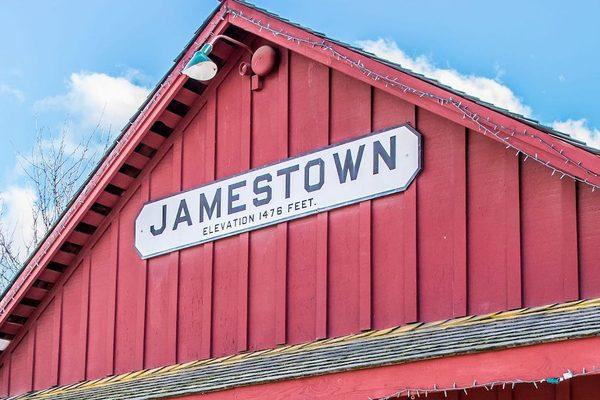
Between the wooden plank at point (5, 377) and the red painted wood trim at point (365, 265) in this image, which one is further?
the wooden plank at point (5, 377)

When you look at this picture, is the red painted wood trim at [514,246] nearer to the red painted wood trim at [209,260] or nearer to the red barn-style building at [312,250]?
the red barn-style building at [312,250]

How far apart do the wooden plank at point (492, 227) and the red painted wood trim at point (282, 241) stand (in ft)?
8.80

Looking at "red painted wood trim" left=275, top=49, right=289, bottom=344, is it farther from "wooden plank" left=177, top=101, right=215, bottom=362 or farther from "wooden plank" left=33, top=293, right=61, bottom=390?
"wooden plank" left=33, top=293, right=61, bottom=390

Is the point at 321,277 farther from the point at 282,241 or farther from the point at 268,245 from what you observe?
the point at 268,245

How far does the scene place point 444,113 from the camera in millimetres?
12312

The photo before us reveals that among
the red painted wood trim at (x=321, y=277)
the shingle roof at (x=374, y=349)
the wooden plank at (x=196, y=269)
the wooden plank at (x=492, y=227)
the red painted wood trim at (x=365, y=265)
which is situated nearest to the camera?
the shingle roof at (x=374, y=349)

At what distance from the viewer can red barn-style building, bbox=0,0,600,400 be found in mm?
10719

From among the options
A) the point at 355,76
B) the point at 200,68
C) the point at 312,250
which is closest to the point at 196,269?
the point at 312,250

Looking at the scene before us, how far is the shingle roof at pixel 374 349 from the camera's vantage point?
9.54 m

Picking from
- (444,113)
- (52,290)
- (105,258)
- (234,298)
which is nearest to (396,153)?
(444,113)

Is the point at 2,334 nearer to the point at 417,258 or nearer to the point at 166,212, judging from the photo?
the point at 166,212

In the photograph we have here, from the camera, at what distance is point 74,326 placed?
16766mm

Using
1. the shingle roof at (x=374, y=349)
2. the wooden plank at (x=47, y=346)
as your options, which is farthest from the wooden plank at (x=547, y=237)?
the wooden plank at (x=47, y=346)

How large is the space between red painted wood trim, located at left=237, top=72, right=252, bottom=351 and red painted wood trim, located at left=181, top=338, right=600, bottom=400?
2818mm
